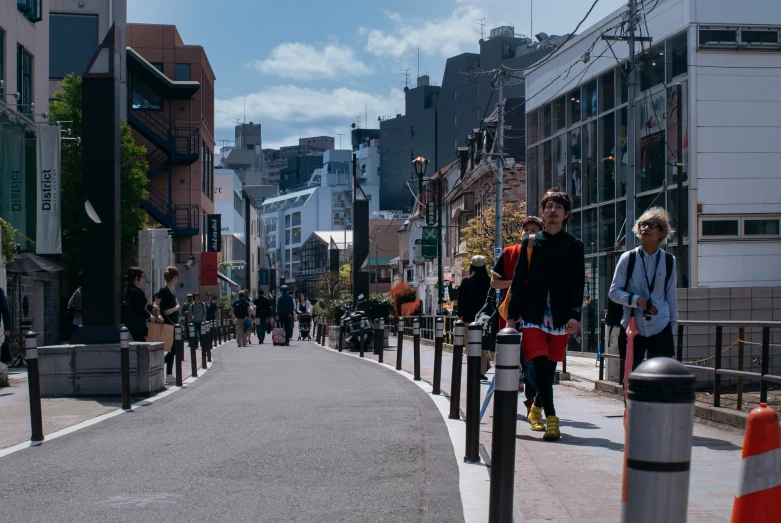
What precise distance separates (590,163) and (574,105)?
2.71 m

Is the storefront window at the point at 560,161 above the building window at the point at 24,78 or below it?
below

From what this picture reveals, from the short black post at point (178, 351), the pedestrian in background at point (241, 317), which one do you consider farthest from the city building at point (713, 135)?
the short black post at point (178, 351)

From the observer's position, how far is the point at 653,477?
8.24 ft

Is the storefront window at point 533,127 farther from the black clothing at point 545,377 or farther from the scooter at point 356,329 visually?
the black clothing at point 545,377

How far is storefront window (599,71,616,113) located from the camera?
93.3 ft

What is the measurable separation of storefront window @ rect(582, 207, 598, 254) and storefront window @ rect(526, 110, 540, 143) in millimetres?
6066

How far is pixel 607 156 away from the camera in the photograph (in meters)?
28.6

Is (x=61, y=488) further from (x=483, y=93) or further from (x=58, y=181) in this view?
(x=483, y=93)

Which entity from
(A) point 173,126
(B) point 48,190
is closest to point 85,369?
(B) point 48,190

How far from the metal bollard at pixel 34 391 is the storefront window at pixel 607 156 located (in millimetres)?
22445

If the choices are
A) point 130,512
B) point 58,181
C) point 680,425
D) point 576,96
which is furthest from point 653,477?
point 576,96

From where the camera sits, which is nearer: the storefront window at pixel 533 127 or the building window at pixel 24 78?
the building window at pixel 24 78

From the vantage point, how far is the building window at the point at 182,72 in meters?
55.7

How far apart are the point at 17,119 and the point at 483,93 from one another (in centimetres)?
5110
